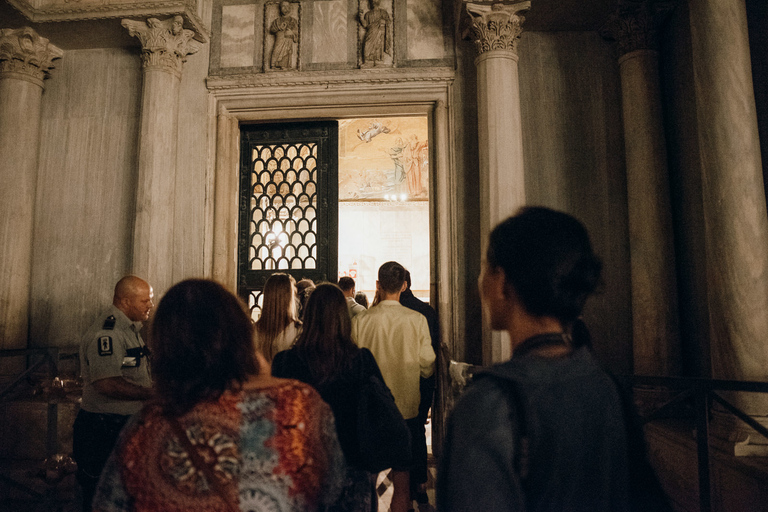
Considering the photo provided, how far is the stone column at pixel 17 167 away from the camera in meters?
5.43

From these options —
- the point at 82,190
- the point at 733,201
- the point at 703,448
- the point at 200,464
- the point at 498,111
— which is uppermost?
the point at 498,111

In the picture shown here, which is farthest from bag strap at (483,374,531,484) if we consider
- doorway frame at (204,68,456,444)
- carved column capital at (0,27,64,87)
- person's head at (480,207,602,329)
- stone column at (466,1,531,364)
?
carved column capital at (0,27,64,87)

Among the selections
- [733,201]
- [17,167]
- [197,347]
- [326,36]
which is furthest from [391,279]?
[17,167]

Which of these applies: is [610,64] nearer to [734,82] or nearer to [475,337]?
[734,82]

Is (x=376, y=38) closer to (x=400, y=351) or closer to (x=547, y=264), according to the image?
(x=400, y=351)

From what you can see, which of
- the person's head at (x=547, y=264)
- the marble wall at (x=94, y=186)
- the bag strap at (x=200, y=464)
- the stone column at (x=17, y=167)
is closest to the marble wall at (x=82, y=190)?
the marble wall at (x=94, y=186)

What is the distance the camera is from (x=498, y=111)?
16.1 ft

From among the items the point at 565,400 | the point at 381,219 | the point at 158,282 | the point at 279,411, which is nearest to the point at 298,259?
the point at 158,282

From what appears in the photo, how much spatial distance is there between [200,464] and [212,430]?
9 centimetres

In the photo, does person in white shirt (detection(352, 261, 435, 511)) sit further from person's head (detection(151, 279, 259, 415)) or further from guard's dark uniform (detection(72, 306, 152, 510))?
person's head (detection(151, 279, 259, 415))

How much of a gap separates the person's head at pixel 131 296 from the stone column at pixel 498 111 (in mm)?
3175

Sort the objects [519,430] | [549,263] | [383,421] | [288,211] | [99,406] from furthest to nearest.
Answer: [288,211] → [99,406] → [383,421] → [549,263] → [519,430]

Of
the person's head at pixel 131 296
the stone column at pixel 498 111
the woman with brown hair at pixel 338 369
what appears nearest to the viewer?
the woman with brown hair at pixel 338 369

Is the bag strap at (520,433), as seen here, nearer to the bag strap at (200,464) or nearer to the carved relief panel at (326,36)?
the bag strap at (200,464)
